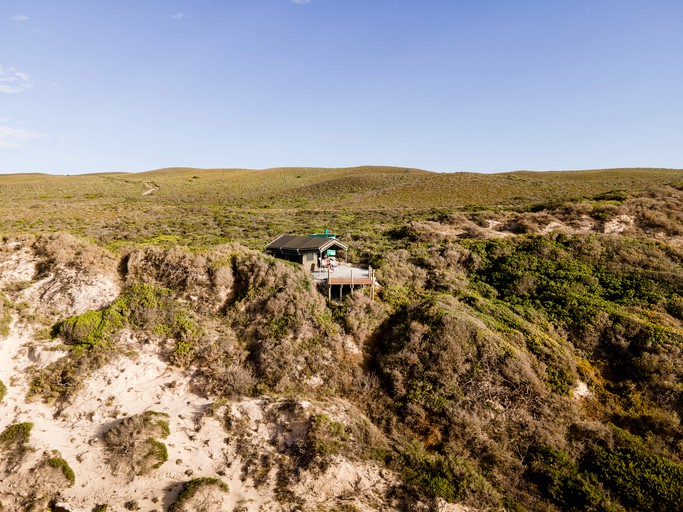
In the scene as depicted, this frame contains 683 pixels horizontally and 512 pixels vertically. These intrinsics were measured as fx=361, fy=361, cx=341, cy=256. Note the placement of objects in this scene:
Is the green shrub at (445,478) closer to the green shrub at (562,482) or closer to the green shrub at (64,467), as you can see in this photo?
the green shrub at (562,482)

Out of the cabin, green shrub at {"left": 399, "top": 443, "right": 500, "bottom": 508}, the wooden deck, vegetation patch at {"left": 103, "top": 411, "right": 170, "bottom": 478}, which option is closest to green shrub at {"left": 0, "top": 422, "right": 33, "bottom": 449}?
vegetation patch at {"left": 103, "top": 411, "right": 170, "bottom": 478}

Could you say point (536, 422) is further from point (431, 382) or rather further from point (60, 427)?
point (60, 427)

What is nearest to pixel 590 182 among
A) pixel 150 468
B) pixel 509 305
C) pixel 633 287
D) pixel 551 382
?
pixel 633 287

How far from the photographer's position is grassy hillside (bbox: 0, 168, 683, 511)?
1339 cm

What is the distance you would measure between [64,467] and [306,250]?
15566 mm

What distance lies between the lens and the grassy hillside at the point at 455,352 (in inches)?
527

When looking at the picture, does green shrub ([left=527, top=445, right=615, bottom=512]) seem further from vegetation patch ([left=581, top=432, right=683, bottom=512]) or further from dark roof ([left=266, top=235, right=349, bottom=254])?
dark roof ([left=266, top=235, right=349, bottom=254])

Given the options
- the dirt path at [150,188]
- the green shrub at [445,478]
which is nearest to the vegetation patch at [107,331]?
the green shrub at [445,478]

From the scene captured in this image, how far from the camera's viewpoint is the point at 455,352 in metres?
17.0

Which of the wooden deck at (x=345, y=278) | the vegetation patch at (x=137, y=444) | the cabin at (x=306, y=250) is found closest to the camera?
the vegetation patch at (x=137, y=444)

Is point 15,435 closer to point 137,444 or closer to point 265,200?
point 137,444

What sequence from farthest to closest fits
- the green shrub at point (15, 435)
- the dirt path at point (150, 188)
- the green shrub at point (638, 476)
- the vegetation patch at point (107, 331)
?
the dirt path at point (150, 188) < the vegetation patch at point (107, 331) < the green shrub at point (15, 435) < the green shrub at point (638, 476)

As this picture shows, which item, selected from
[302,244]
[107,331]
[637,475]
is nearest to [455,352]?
[637,475]

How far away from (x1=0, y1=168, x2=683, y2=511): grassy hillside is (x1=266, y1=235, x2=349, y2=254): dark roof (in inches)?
74.5
